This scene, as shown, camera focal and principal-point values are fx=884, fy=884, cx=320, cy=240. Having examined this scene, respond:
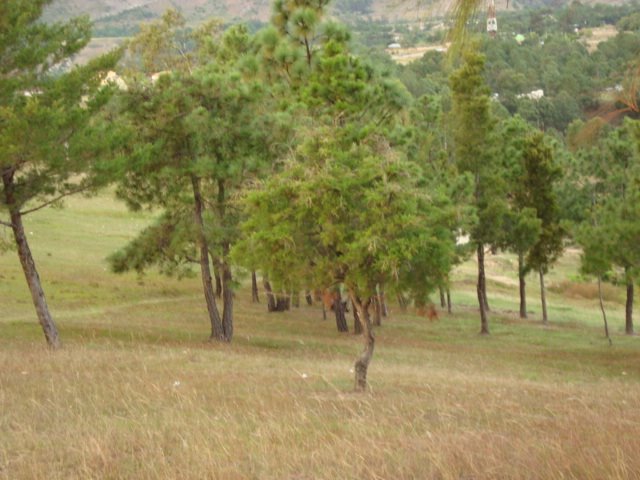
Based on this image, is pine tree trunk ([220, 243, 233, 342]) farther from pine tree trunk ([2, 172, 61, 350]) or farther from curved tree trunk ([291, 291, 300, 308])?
pine tree trunk ([2, 172, 61, 350])

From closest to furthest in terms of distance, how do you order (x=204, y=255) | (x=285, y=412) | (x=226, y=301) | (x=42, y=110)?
(x=285, y=412) → (x=42, y=110) → (x=204, y=255) → (x=226, y=301)

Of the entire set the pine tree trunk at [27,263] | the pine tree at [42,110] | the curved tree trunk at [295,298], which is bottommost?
the curved tree trunk at [295,298]

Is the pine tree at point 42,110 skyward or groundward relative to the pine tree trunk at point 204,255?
skyward

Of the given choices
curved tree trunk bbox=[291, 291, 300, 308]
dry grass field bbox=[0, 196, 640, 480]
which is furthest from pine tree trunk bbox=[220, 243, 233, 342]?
curved tree trunk bbox=[291, 291, 300, 308]

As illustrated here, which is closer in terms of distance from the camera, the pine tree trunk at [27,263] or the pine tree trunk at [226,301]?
the pine tree trunk at [27,263]

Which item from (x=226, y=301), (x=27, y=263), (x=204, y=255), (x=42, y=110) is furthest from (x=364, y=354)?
(x=226, y=301)

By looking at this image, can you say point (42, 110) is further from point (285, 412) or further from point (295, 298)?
point (295, 298)

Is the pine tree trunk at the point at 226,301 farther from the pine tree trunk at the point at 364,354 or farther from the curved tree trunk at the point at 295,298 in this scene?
the pine tree trunk at the point at 364,354

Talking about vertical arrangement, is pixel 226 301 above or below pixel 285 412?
below

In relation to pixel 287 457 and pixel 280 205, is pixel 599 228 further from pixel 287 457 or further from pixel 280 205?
pixel 287 457

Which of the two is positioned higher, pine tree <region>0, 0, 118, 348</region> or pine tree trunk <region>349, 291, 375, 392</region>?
pine tree <region>0, 0, 118, 348</region>

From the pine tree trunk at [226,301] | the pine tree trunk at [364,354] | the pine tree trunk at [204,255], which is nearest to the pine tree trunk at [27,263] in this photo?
the pine tree trunk at [204,255]


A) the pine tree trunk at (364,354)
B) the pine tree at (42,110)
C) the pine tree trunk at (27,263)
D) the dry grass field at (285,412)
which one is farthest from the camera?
the pine tree trunk at (27,263)

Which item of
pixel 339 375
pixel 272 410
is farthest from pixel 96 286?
pixel 272 410
